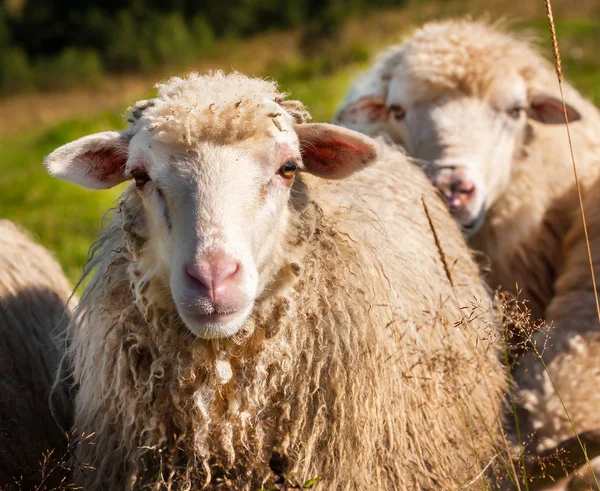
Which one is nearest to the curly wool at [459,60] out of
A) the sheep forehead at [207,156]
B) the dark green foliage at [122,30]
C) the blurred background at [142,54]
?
the sheep forehead at [207,156]

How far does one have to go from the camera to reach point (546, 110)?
462 centimetres

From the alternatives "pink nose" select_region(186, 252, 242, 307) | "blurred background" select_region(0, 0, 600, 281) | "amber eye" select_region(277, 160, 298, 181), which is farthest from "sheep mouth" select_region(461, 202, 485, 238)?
"blurred background" select_region(0, 0, 600, 281)

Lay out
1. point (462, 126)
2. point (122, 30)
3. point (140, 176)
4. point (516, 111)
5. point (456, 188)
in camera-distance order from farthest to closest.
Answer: point (122, 30)
point (516, 111)
point (462, 126)
point (456, 188)
point (140, 176)

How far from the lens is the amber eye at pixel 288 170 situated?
264 cm

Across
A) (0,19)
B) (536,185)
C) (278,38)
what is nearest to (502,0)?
(278,38)

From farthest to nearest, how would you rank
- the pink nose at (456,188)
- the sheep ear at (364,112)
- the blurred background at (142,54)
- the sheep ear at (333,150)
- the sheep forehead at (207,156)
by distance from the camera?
the blurred background at (142,54) < the sheep ear at (364,112) < the pink nose at (456,188) < the sheep ear at (333,150) < the sheep forehead at (207,156)

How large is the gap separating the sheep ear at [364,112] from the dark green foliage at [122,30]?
2117 centimetres

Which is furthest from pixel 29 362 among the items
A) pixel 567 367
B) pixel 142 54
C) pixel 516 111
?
pixel 142 54

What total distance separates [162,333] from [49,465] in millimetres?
855

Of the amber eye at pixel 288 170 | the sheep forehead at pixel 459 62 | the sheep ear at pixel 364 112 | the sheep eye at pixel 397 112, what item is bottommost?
the sheep ear at pixel 364 112

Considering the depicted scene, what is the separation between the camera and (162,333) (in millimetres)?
2645

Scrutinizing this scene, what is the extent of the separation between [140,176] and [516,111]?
2.61 metres

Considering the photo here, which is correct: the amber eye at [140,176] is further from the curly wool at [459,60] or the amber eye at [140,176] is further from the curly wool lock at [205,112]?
the curly wool at [459,60]

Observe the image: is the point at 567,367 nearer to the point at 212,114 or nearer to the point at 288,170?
the point at 288,170
